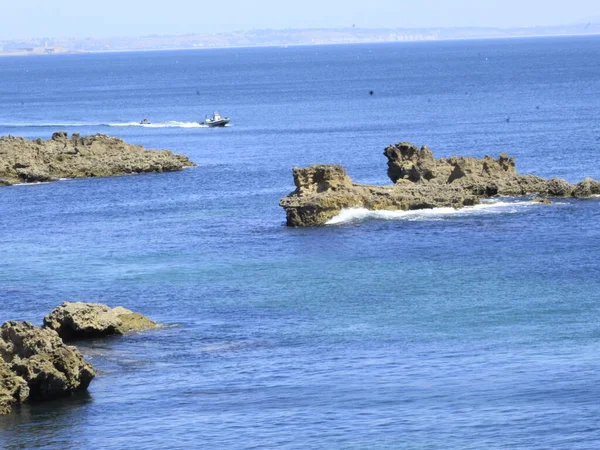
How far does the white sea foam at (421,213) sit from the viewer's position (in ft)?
267

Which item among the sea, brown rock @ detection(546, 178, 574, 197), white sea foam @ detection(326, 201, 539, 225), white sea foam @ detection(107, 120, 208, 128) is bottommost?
the sea

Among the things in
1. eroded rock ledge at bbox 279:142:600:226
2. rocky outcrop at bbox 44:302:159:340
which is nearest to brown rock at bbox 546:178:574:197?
eroded rock ledge at bbox 279:142:600:226

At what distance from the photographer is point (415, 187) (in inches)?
3349

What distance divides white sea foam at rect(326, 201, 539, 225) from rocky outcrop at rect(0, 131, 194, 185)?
36.4m

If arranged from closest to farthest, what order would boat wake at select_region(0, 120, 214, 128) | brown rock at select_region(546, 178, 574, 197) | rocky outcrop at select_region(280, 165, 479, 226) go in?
1. rocky outcrop at select_region(280, 165, 479, 226)
2. brown rock at select_region(546, 178, 574, 197)
3. boat wake at select_region(0, 120, 214, 128)

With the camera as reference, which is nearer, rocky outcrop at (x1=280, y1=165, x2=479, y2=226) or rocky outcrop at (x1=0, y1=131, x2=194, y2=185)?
rocky outcrop at (x1=280, y1=165, x2=479, y2=226)

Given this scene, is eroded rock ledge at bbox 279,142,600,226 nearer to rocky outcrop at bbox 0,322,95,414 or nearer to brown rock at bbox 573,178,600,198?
brown rock at bbox 573,178,600,198

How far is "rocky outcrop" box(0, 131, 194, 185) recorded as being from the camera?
111m

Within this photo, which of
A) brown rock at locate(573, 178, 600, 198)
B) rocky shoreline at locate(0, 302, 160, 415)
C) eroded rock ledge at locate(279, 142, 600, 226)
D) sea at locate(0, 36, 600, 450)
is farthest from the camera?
brown rock at locate(573, 178, 600, 198)

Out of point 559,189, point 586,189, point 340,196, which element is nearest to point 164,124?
point 559,189

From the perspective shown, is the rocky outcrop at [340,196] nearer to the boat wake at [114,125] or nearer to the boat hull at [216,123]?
the boat hull at [216,123]

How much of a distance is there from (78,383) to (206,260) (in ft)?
87.9

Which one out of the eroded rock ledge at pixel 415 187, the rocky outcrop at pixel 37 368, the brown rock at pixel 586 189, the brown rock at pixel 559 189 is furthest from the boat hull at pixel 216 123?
the rocky outcrop at pixel 37 368

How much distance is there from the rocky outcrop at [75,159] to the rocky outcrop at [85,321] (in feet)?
186
